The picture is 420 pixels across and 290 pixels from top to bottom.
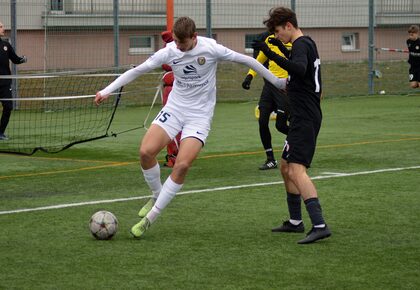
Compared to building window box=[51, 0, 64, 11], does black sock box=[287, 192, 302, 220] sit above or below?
below

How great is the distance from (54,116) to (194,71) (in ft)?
43.4

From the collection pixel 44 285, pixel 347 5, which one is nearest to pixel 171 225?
pixel 44 285

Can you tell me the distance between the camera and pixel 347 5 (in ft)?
98.6

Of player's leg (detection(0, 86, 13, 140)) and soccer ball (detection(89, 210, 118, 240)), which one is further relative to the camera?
player's leg (detection(0, 86, 13, 140))

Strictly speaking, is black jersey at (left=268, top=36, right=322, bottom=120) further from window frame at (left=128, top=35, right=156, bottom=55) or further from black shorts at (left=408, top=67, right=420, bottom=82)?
window frame at (left=128, top=35, right=156, bottom=55)

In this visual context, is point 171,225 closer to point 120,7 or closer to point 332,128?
point 332,128

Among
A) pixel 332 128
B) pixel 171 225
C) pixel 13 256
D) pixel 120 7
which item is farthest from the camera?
pixel 120 7

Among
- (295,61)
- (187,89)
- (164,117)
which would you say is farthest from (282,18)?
(164,117)

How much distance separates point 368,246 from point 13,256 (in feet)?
9.32

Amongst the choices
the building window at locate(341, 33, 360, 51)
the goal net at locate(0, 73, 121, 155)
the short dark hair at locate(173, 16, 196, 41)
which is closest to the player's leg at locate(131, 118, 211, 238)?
the short dark hair at locate(173, 16, 196, 41)

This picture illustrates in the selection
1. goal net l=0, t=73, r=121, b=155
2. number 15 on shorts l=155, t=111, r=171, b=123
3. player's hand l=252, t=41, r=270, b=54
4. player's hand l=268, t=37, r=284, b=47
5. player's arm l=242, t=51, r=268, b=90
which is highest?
player's hand l=268, t=37, r=284, b=47

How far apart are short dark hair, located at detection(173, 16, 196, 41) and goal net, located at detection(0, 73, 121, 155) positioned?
22.5 ft

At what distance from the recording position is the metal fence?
25.0 meters

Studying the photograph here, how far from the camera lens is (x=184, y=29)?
880cm
